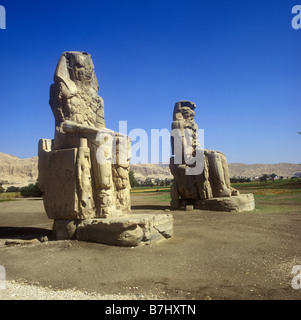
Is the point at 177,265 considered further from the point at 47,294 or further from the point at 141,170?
the point at 141,170

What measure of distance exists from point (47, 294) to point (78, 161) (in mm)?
3112

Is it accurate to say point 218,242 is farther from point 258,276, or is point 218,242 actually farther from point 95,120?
point 95,120

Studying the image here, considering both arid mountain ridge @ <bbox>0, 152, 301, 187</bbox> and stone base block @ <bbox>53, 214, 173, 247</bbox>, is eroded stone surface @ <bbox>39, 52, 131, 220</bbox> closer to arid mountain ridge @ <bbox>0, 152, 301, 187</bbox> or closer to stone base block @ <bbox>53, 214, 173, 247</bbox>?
stone base block @ <bbox>53, 214, 173, 247</bbox>

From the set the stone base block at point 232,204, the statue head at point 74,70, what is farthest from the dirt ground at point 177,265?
the stone base block at point 232,204

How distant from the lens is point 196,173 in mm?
12336

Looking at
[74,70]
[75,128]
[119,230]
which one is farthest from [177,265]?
[74,70]

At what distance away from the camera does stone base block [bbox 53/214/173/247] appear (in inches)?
220

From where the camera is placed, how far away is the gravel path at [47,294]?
3.52 metres

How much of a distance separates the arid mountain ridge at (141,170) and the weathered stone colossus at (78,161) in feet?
195

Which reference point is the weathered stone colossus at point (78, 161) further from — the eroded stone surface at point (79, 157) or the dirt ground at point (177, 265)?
the dirt ground at point (177, 265)

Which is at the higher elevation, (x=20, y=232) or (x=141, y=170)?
(x=141, y=170)

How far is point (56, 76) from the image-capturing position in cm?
688

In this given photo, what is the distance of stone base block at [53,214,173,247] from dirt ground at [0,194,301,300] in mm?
178
